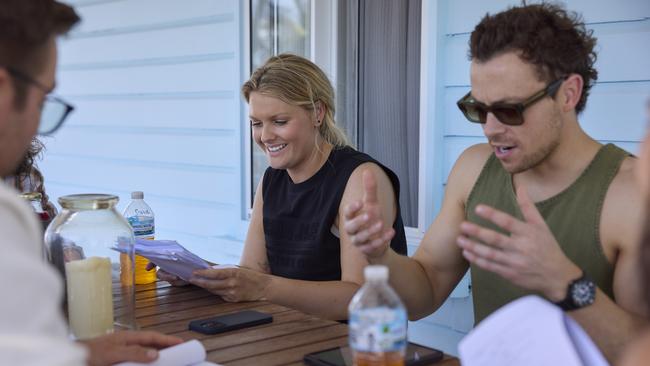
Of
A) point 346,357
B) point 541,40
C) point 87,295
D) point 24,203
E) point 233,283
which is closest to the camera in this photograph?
point 24,203

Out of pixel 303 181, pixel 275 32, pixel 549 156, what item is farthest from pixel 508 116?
pixel 275 32

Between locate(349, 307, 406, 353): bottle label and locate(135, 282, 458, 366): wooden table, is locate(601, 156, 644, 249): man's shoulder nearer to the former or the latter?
locate(135, 282, 458, 366): wooden table

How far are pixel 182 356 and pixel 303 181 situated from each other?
1254 millimetres

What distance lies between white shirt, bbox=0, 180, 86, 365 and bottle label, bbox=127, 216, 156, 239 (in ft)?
6.40

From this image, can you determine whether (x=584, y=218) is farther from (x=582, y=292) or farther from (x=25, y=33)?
(x=25, y=33)

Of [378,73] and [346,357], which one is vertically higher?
[378,73]

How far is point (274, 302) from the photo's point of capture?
8.00ft

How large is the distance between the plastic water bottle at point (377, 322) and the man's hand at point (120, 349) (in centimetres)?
50

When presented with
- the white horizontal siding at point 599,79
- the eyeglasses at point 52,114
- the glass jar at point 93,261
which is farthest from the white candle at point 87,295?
the white horizontal siding at point 599,79

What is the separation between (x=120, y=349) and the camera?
170cm

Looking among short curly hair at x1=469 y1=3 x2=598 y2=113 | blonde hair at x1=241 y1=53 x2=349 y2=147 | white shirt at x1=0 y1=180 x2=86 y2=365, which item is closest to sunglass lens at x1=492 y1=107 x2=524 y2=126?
short curly hair at x1=469 y1=3 x2=598 y2=113

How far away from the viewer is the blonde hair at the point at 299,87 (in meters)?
2.82

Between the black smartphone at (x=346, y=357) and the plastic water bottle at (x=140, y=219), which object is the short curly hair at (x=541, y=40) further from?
the plastic water bottle at (x=140, y=219)

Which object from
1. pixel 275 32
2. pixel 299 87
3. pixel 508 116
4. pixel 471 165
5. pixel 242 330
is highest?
pixel 275 32
